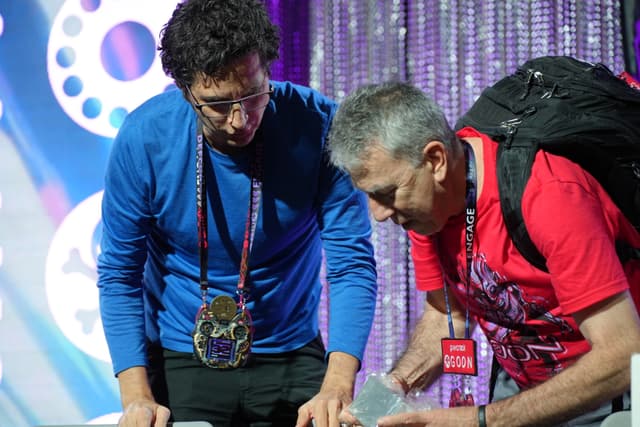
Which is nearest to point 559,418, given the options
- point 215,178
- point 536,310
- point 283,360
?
point 536,310

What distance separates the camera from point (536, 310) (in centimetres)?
169

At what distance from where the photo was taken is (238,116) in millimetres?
1798

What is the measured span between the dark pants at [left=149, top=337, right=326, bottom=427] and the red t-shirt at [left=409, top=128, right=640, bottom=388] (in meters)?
0.36

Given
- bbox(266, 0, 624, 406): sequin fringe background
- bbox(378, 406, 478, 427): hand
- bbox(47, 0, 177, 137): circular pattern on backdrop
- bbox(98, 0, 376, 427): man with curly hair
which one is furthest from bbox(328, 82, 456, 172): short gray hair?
bbox(47, 0, 177, 137): circular pattern on backdrop

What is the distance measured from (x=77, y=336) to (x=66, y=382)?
0.16 metres

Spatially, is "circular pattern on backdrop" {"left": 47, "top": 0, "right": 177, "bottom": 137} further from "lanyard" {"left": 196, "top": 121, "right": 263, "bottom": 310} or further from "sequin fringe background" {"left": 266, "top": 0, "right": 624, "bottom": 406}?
"lanyard" {"left": 196, "top": 121, "right": 263, "bottom": 310}

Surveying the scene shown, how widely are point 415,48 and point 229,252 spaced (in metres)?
1.32

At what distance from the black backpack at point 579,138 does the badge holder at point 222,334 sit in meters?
0.64

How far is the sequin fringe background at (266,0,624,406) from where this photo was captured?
9.82ft

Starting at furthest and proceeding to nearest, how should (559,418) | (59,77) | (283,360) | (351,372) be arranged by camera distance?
(59,77), (283,360), (351,372), (559,418)

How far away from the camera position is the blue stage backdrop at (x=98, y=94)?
3.00 metres

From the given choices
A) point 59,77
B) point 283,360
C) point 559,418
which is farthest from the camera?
point 59,77

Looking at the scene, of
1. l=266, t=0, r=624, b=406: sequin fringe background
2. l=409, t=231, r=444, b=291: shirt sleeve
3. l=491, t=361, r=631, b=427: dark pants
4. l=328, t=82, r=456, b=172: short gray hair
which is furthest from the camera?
l=266, t=0, r=624, b=406: sequin fringe background

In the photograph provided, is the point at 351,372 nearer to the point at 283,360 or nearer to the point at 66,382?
the point at 283,360
